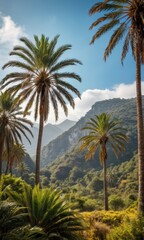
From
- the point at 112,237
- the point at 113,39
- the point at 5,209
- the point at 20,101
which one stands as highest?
the point at 113,39

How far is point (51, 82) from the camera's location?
20.8 meters

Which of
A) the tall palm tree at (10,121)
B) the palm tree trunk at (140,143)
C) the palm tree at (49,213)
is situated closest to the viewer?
the palm tree at (49,213)

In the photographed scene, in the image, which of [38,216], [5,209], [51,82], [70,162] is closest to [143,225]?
[38,216]

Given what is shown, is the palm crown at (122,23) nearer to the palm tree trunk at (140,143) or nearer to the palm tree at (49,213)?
the palm tree trunk at (140,143)

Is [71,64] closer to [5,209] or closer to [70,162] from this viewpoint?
[5,209]

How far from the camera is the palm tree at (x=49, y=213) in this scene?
8.10 m

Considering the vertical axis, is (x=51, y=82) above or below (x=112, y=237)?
above

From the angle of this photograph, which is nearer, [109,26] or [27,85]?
[109,26]

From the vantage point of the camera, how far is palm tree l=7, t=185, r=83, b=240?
8102 mm

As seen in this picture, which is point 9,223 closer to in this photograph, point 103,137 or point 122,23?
point 122,23

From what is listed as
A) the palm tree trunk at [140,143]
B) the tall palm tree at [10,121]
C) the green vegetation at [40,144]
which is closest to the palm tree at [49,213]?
the green vegetation at [40,144]

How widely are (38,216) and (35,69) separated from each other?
14137 mm

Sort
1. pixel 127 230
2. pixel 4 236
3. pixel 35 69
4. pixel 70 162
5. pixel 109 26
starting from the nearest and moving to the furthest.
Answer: pixel 4 236 < pixel 127 230 < pixel 109 26 < pixel 35 69 < pixel 70 162

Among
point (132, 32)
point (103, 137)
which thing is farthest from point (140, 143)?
point (103, 137)
